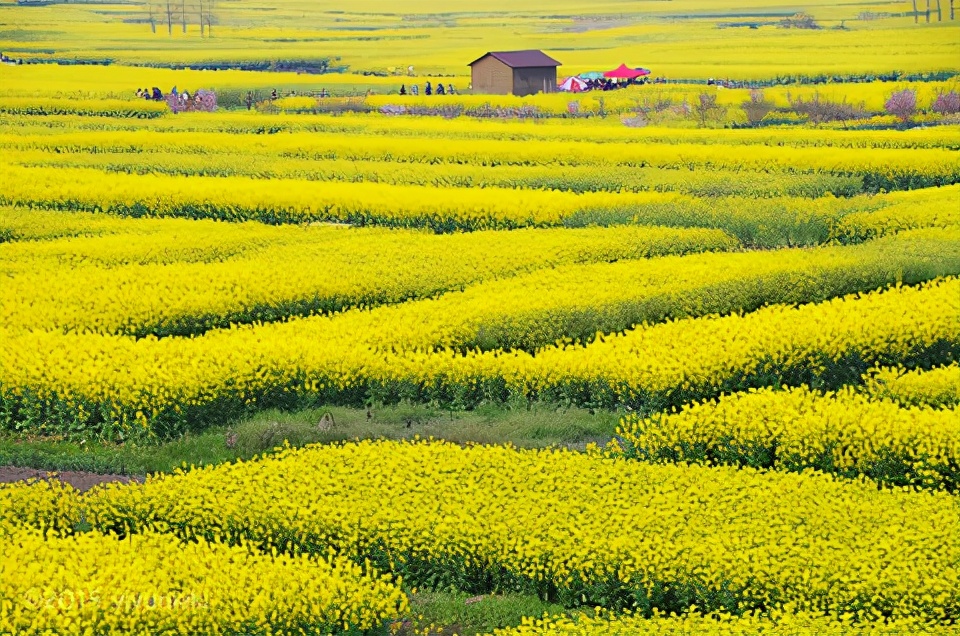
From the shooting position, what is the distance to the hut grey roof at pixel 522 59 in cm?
5131

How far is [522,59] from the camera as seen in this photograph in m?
51.9

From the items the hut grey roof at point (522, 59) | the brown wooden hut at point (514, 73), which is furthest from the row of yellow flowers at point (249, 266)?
the brown wooden hut at point (514, 73)

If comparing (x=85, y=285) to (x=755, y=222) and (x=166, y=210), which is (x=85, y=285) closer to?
(x=166, y=210)

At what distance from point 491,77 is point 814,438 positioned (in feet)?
134

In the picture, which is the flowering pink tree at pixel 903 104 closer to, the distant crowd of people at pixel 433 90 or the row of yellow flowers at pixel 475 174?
the distant crowd of people at pixel 433 90

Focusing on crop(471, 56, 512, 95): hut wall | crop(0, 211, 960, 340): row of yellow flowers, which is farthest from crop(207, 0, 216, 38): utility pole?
crop(0, 211, 960, 340): row of yellow flowers

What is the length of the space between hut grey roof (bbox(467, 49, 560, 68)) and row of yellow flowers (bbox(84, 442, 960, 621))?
39946 mm

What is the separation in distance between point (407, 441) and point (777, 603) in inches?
194

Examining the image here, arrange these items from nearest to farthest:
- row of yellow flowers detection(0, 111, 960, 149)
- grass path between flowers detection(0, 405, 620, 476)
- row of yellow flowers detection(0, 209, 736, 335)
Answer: grass path between flowers detection(0, 405, 620, 476), row of yellow flowers detection(0, 209, 736, 335), row of yellow flowers detection(0, 111, 960, 149)

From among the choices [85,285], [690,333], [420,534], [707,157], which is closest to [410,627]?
[420,534]

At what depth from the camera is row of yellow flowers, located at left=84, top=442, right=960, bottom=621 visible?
10164 mm

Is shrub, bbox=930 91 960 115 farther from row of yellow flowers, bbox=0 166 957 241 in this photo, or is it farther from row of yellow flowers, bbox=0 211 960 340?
row of yellow flowers, bbox=0 211 960 340

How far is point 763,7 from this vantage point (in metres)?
117

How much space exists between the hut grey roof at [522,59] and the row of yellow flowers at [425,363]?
114 feet
